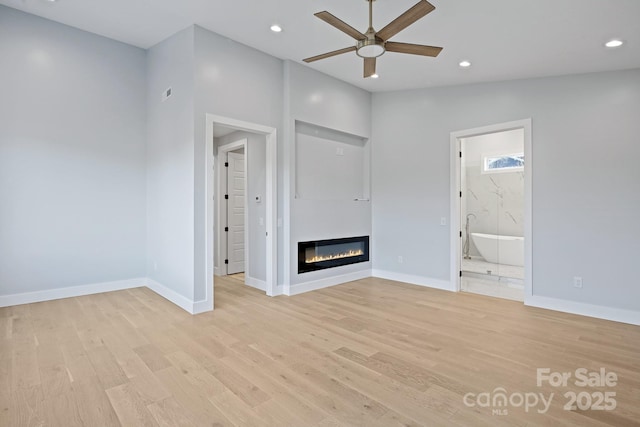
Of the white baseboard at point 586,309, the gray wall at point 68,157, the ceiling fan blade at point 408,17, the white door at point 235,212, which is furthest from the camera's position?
the white door at point 235,212

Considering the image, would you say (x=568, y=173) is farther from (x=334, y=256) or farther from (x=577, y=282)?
(x=334, y=256)

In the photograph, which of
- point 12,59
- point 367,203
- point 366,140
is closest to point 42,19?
point 12,59

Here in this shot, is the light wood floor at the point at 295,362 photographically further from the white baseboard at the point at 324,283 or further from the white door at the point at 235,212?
the white door at the point at 235,212

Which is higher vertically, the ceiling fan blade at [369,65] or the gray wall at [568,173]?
the ceiling fan blade at [369,65]

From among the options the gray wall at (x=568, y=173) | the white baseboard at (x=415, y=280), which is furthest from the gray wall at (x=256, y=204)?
the gray wall at (x=568, y=173)

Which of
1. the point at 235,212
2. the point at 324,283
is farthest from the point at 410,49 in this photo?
the point at 235,212

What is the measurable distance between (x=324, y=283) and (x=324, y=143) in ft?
7.48

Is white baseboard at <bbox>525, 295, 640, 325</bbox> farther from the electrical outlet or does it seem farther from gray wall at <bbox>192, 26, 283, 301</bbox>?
gray wall at <bbox>192, 26, 283, 301</bbox>

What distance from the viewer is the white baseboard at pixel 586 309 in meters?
3.72

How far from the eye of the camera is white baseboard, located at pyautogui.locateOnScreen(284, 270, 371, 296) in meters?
4.89

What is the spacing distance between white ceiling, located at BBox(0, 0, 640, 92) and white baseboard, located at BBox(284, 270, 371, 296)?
3.27 m

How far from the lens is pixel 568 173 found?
161 inches

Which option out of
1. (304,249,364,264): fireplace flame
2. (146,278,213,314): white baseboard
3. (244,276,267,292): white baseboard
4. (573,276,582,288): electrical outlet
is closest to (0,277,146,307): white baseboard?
(146,278,213,314): white baseboard

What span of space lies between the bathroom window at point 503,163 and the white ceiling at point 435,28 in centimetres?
339
